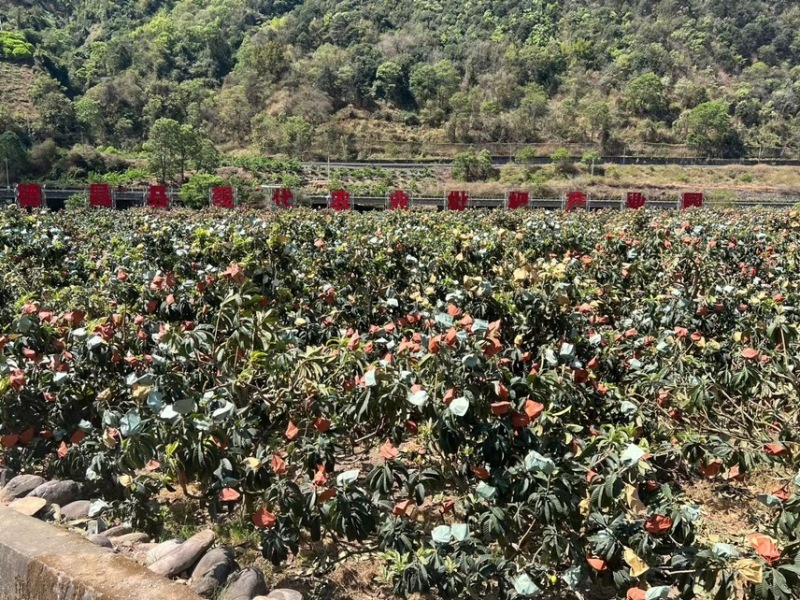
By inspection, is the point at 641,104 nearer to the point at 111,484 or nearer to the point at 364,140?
the point at 364,140

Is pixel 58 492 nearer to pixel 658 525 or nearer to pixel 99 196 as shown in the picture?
pixel 658 525

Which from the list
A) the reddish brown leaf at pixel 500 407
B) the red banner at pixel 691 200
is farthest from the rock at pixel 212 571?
the red banner at pixel 691 200

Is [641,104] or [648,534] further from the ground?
[641,104]

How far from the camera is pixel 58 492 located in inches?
121

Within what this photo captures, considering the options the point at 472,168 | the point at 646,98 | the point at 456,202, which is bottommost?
the point at 456,202

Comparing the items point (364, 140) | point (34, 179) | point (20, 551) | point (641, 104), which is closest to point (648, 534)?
point (20, 551)

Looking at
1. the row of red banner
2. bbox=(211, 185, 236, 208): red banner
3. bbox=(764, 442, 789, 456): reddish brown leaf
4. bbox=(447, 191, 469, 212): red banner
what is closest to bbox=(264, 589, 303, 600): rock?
bbox=(764, 442, 789, 456): reddish brown leaf

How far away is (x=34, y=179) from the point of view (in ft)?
115

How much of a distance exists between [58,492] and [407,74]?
6479 centimetres

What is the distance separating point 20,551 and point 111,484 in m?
0.66

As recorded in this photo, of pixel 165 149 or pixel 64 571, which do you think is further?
pixel 165 149

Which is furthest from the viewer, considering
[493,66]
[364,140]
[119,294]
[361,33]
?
[361,33]

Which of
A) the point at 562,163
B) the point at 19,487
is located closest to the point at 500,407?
the point at 19,487

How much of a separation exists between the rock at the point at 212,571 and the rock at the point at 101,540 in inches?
17.2
